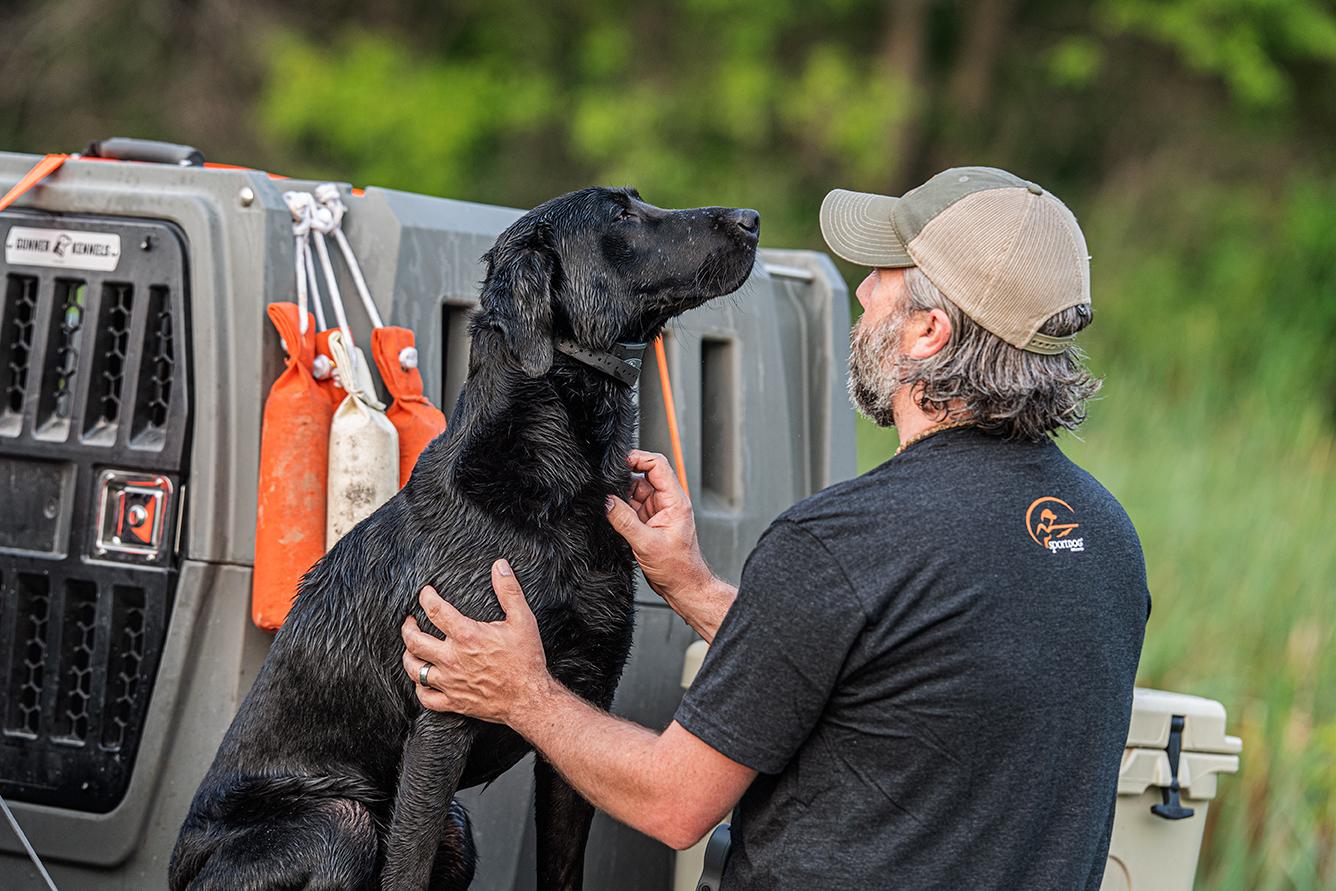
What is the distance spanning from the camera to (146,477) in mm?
2613

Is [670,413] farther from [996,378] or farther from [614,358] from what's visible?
[996,378]

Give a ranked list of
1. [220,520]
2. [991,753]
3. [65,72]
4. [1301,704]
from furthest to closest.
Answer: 1. [65,72]
2. [1301,704]
3. [220,520]
4. [991,753]

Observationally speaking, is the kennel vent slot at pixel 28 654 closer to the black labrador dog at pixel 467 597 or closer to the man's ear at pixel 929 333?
the black labrador dog at pixel 467 597

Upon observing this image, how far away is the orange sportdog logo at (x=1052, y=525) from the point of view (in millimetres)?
1874

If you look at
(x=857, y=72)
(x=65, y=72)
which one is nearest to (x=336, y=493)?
(x=857, y=72)

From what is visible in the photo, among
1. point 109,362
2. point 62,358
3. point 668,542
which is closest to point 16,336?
point 62,358

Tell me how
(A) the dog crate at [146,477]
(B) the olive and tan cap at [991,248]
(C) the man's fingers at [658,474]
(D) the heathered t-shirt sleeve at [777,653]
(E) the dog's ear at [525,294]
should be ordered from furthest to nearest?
(A) the dog crate at [146,477] → (C) the man's fingers at [658,474] → (E) the dog's ear at [525,294] → (B) the olive and tan cap at [991,248] → (D) the heathered t-shirt sleeve at [777,653]

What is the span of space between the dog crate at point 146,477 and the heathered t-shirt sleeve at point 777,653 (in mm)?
1008

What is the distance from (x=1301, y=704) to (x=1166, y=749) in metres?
1.95

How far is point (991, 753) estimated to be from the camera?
6.04 feet

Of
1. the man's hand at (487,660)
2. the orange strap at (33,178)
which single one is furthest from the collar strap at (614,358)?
the orange strap at (33,178)

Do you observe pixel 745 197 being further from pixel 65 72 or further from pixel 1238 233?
pixel 65 72

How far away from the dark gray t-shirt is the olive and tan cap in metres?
0.20

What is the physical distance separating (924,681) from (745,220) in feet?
3.21
